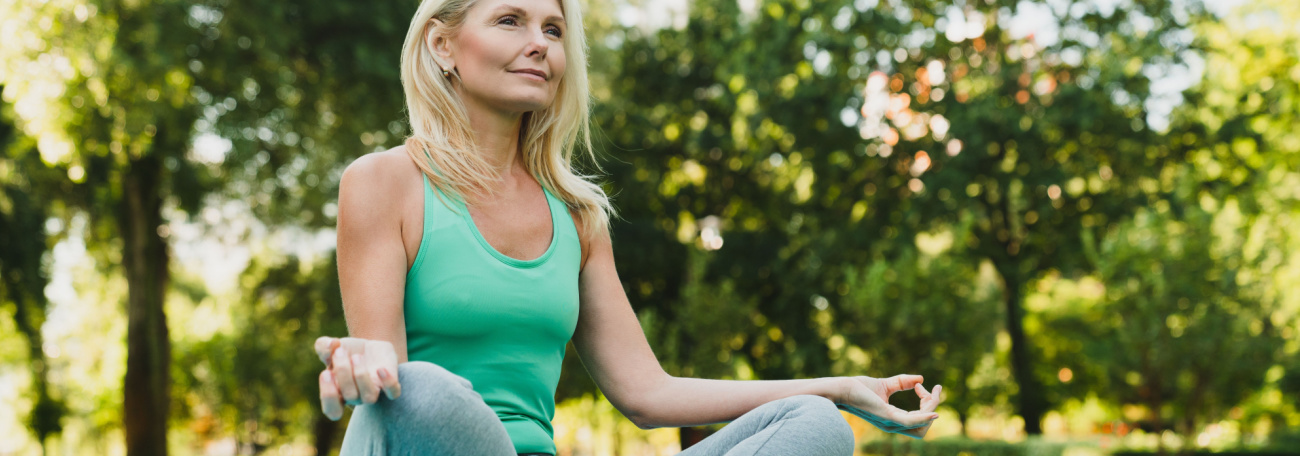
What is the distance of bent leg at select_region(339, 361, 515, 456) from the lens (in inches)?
47.5

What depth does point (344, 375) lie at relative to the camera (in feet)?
3.74

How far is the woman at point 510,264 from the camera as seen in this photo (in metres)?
1.56

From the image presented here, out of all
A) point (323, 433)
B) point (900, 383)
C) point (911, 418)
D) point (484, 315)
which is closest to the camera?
point (484, 315)

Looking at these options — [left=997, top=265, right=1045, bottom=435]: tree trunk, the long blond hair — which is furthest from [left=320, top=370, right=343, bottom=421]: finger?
[left=997, top=265, right=1045, bottom=435]: tree trunk

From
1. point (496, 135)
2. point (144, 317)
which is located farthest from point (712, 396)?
point (144, 317)

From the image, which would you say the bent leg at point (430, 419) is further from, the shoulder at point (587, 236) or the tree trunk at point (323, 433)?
the tree trunk at point (323, 433)

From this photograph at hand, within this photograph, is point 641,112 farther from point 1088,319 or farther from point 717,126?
point 1088,319

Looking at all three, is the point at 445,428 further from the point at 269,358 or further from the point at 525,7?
the point at 269,358

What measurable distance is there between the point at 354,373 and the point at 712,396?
2.70 feet

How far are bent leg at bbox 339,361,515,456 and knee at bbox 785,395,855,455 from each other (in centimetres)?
46

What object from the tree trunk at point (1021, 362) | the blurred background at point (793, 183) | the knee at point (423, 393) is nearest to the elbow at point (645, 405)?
the knee at point (423, 393)

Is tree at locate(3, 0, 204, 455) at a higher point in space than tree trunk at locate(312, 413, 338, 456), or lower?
higher

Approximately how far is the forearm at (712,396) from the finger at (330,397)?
0.75 meters

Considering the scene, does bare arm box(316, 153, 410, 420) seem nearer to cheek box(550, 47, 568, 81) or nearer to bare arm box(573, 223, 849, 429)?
cheek box(550, 47, 568, 81)
